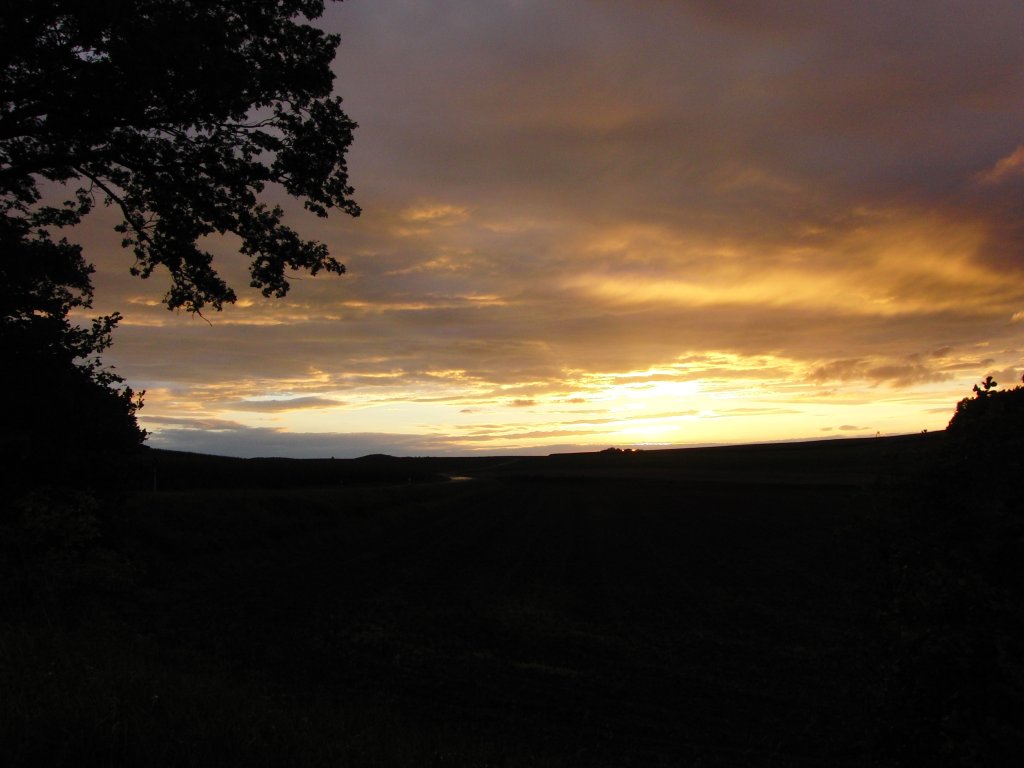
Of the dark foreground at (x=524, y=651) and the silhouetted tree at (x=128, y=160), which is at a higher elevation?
the silhouetted tree at (x=128, y=160)

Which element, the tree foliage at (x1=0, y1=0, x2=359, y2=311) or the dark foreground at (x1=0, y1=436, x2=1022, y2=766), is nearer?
the dark foreground at (x1=0, y1=436, x2=1022, y2=766)

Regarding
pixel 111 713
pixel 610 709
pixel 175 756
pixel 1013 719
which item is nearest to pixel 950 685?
pixel 1013 719

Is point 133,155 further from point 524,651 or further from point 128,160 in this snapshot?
point 524,651

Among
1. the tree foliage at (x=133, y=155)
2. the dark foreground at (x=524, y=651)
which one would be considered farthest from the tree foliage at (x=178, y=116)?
the dark foreground at (x=524, y=651)

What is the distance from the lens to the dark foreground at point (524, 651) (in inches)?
217

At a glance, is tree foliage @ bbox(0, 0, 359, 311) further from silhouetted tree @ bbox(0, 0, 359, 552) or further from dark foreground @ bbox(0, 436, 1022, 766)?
dark foreground @ bbox(0, 436, 1022, 766)

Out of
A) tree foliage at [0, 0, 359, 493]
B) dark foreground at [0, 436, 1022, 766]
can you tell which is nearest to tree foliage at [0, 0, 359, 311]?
tree foliage at [0, 0, 359, 493]

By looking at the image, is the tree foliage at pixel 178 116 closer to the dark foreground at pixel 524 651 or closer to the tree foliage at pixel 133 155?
the tree foliage at pixel 133 155

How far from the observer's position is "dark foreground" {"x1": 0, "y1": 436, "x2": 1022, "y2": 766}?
5523 millimetres

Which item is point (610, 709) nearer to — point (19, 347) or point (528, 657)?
point (528, 657)

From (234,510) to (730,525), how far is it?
2725cm

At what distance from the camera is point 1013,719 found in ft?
17.7

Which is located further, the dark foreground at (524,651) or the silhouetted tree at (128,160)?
the silhouetted tree at (128,160)

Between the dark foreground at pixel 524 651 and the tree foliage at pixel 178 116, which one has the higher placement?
the tree foliage at pixel 178 116
